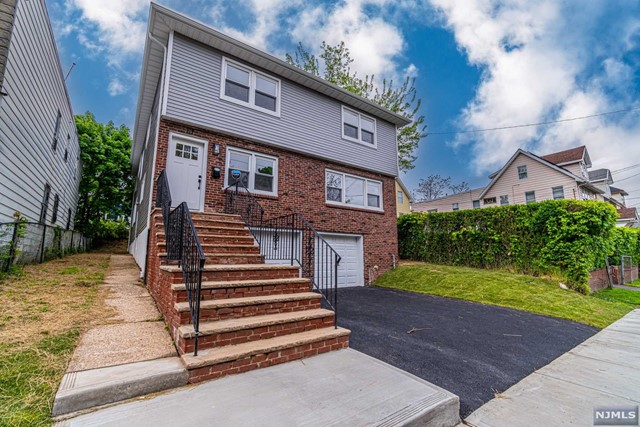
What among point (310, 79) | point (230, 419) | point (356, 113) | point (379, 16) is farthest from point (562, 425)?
point (379, 16)

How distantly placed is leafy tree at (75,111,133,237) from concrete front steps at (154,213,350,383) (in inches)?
657

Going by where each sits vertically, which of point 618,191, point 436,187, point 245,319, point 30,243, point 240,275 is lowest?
point 245,319

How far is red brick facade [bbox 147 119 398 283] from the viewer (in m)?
7.20

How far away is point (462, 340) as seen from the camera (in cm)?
422

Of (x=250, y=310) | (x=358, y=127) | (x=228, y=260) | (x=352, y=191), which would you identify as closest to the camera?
(x=250, y=310)

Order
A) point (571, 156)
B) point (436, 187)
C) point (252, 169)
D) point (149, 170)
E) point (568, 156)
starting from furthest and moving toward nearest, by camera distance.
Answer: point (436, 187) → point (568, 156) → point (571, 156) → point (252, 169) → point (149, 170)

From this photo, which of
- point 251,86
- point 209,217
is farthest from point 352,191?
point 209,217

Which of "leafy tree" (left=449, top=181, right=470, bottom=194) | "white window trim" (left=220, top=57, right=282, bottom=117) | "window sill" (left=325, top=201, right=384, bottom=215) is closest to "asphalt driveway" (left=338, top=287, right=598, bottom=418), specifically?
"window sill" (left=325, top=201, right=384, bottom=215)

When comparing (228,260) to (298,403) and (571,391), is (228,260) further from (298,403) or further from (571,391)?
(571,391)

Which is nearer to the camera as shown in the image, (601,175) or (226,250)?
(226,250)

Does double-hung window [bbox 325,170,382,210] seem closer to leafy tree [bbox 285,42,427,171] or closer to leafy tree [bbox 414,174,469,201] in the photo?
leafy tree [bbox 285,42,427,171]

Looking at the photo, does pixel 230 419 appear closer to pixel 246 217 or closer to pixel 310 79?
pixel 246 217

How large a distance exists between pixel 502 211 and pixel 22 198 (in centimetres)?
1360

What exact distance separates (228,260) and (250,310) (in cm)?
147
